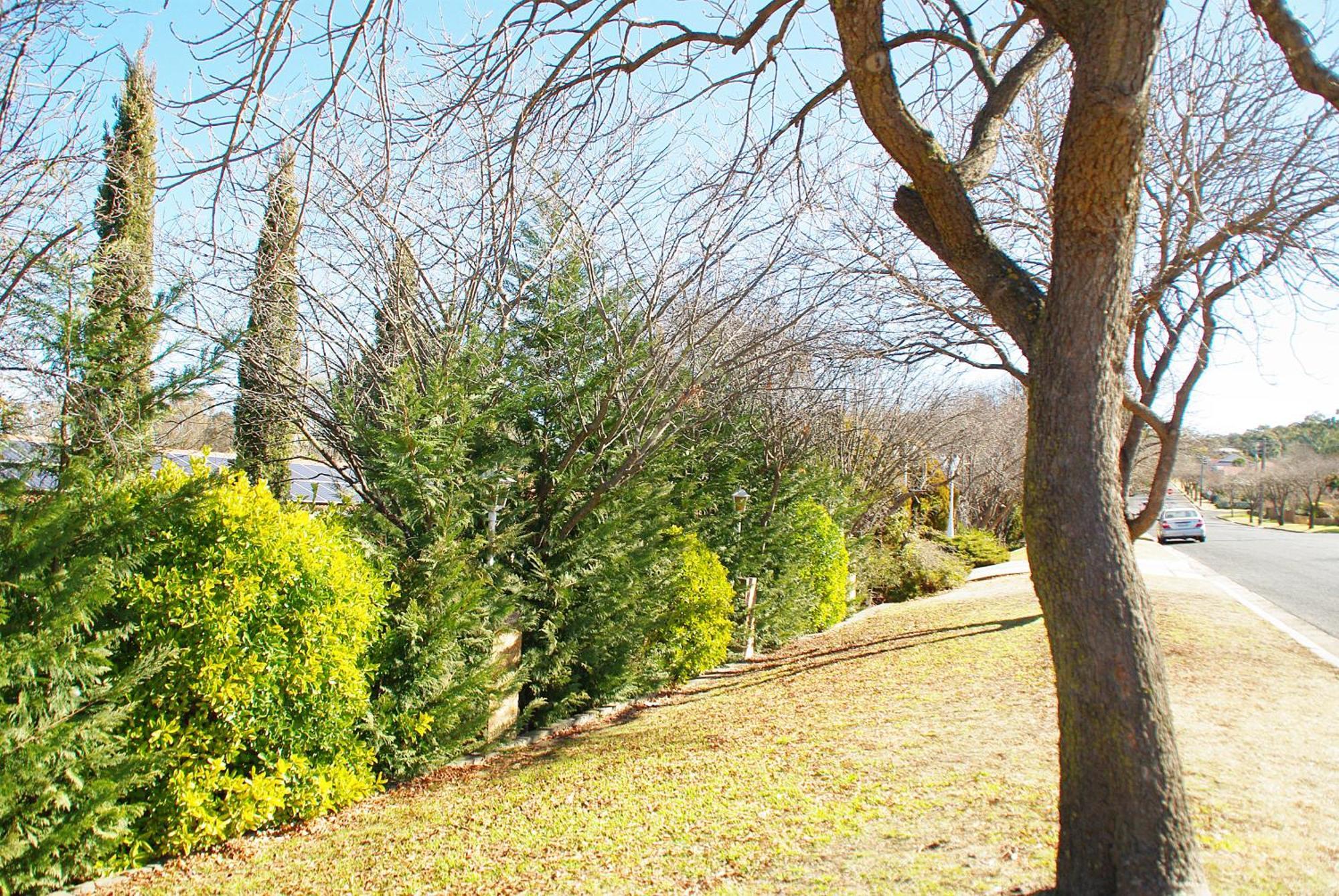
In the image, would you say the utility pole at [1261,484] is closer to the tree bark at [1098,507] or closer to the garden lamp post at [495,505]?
the garden lamp post at [495,505]

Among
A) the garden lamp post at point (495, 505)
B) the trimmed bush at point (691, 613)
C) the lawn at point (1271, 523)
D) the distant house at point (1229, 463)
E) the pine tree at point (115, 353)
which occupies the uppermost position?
the distant house at point (1229, 463)

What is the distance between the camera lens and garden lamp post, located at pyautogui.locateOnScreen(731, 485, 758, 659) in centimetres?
1233

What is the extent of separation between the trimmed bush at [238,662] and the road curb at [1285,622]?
9.28 m

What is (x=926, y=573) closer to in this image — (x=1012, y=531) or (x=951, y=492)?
(x=951, y=492)

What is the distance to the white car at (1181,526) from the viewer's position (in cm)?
3219

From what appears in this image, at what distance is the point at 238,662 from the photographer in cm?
518

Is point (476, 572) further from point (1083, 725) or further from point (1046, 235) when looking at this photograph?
point (1046, 235)

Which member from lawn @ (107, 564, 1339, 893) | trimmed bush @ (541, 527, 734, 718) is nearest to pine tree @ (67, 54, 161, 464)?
lawn @ (107, 564, 1339, 893)

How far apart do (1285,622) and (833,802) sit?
10.4 meters

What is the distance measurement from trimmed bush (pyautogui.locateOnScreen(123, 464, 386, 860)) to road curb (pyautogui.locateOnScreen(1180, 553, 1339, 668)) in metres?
9.28

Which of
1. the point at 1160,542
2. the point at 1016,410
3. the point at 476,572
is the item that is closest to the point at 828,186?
the point at 476,572

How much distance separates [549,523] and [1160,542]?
31.2m

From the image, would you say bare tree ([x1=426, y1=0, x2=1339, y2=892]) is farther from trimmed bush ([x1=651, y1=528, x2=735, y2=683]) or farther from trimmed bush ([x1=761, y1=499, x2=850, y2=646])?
trimmed bush ([x1=761, y1=499, x2=850, y2=646])

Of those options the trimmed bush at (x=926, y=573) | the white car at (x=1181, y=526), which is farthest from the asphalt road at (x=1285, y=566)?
the trimmed bush at (x=926, y=573)
